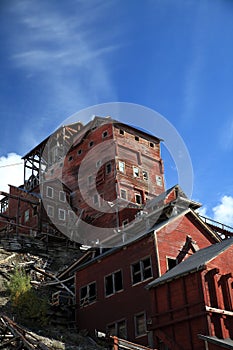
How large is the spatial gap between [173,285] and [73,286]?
49.5 feet

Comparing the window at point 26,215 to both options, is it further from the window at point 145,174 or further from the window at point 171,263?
the window at point 171,263

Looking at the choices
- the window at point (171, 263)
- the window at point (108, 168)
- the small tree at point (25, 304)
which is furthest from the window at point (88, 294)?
the window at point (108, 168)

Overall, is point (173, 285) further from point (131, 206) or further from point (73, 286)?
point (131, 206)

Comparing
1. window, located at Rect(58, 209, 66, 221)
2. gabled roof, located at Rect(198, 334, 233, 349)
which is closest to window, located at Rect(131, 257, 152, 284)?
gabled roof, located at Rect(198, 334, 233, 349)

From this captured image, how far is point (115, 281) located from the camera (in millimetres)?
32406

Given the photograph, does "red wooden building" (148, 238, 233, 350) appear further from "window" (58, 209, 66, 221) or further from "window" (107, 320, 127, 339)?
"window" (58, 209, 66, 221)

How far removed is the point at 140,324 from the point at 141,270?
11.1 ft

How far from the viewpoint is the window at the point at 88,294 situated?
3438 centimetres

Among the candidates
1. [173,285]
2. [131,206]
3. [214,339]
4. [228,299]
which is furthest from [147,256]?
[131,206]

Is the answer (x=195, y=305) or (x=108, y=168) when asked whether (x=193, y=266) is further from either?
(x=108, y=168)

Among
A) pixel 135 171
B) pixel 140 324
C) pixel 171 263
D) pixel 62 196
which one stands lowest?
pixel 140 324

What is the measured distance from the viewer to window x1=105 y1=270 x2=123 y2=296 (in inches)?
1261

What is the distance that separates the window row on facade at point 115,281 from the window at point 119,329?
2.07 meters

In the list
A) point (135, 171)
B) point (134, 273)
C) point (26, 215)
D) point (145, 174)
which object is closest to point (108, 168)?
point (135, 171)
